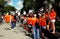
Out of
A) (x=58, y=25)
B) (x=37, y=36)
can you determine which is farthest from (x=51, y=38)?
(x=58, y=25)

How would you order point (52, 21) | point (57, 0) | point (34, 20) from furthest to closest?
1. point (57, 0)
2. point (34, 20)
3. point (52, 21)

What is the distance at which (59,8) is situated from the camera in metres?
34.2

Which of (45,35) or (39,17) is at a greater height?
(39,17)

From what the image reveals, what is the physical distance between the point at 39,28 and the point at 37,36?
68 centimetres

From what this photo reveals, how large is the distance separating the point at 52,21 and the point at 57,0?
45.4ft

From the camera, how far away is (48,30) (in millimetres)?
22578

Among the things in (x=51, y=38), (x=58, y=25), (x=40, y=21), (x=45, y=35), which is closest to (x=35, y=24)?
(x=40, y=21)

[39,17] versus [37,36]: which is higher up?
[39,17]

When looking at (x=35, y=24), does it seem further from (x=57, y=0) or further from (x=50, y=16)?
(x=57, y=0)

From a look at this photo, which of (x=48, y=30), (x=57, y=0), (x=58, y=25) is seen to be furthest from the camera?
(x=57, y=0)

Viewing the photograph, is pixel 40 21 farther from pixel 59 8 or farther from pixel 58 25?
pixel 59 8

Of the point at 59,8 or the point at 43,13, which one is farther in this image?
the point at 59,8

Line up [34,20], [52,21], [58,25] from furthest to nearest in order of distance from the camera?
1. [58,25]
2. [34,20]
3. [52,21]

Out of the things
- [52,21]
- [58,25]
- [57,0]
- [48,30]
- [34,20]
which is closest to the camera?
[52,21]
